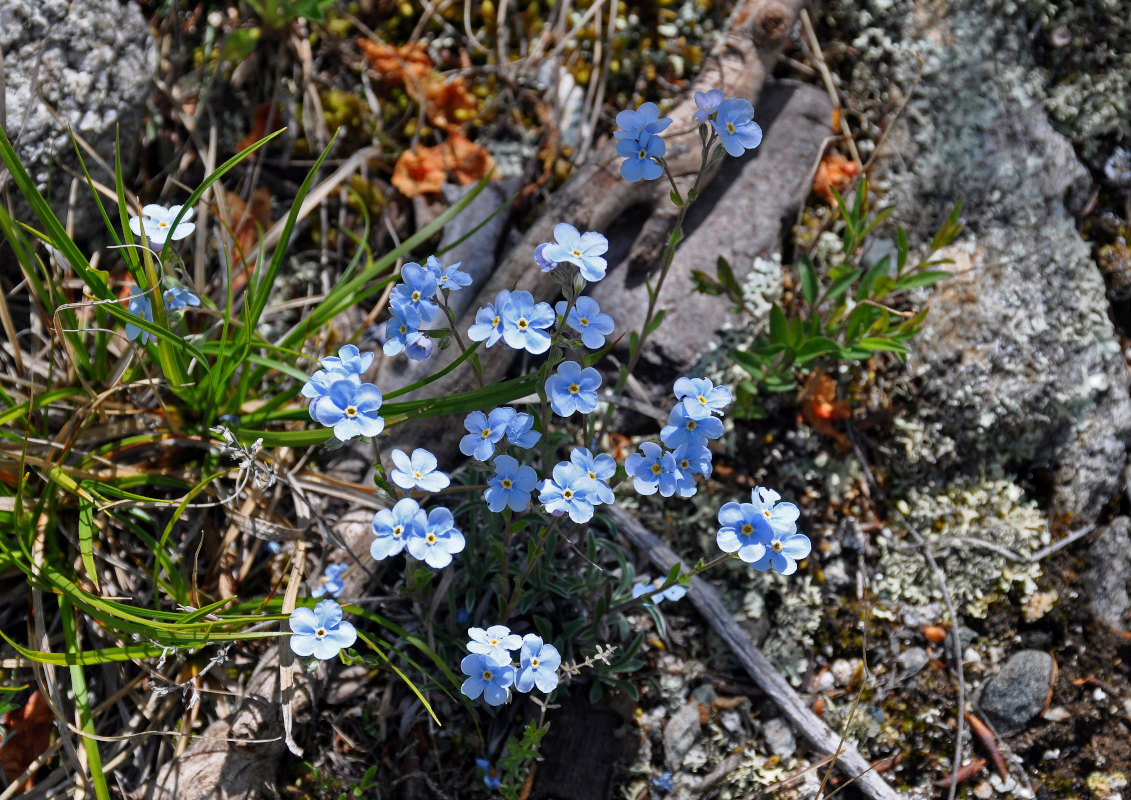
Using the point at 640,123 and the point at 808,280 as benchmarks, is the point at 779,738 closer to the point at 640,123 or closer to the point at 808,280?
the point at 808,280

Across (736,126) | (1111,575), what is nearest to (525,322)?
(736,126)

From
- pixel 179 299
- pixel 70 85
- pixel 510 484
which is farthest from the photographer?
pixel 70 85

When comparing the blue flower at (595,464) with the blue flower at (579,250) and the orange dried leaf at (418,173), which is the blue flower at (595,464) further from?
the orange dried leaf at (418,173)

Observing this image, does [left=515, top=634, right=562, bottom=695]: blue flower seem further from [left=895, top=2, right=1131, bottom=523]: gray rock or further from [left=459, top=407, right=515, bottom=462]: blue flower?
[left=895, top=2, right=1131, bottom=523]: gray rock

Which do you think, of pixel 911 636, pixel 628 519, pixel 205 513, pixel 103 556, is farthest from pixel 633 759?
pixel 103 556

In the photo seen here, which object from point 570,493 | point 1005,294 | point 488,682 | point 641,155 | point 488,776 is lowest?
point 488,776

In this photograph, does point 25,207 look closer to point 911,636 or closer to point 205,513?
point 205,513

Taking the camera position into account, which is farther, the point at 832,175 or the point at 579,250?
the point at 832,175
